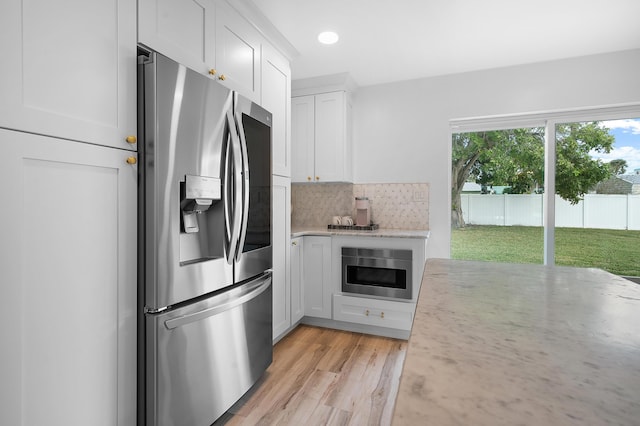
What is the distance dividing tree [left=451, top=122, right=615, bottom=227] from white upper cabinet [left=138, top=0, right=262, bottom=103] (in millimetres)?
2232

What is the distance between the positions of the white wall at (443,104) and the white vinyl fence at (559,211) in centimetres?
32

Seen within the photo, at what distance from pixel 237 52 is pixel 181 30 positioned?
45 centimetres

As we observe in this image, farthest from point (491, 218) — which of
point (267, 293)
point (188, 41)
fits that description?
point (188, 41)

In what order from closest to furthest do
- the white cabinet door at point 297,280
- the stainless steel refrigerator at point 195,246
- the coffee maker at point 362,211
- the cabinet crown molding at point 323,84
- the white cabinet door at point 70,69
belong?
1. the white cabinet door at point 70,69
2. the stainless steel refrigerator at point 195,246
3. the white cabinet door at point 297,280
4. the cabinet crown molding at point 323,84
5. the coffee maker at point 362,211

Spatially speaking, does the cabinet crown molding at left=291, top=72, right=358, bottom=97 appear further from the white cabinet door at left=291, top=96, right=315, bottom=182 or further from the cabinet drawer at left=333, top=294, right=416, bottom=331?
the cabinet drawer at left=333, top=294, right=416, bottom=331

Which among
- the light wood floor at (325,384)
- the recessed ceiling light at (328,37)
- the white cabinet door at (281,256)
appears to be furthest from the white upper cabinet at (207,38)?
the light wood floor at (325,384)

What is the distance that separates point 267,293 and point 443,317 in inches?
64.6

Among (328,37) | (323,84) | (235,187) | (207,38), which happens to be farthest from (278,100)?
(235,187)

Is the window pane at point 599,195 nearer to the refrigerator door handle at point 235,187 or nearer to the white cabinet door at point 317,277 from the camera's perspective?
the white cabinet door at point 317,277

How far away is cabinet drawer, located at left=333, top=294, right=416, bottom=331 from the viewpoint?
8.98 feet

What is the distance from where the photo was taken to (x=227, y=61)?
6.04 ft

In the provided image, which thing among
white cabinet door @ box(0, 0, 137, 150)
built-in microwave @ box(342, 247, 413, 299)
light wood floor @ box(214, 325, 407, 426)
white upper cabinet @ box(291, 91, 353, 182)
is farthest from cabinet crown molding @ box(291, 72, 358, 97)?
light wood floor @ box(214, 325, 407, 426)

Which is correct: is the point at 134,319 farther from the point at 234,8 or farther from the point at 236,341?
the point at 234,8

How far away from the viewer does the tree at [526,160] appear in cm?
290
